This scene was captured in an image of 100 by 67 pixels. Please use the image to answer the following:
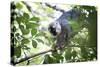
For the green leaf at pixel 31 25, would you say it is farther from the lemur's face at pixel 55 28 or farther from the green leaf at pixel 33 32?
the lemur's face at pixel 55 28

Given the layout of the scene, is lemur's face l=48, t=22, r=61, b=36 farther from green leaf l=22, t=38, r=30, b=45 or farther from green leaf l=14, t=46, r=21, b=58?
green leaf l=14, t=46, r=21, b=58

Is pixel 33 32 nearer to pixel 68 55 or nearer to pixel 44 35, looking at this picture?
pixel 44 35

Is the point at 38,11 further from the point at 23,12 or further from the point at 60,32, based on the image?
the point at 60,32

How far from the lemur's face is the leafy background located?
45 millimetres

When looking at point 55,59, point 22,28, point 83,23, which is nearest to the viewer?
point 22,28

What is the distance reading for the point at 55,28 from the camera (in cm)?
184

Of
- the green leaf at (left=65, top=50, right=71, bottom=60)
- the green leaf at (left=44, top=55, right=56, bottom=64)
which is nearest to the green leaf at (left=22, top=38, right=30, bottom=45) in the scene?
the green leaf at (left=44, top=55, right=56, bottom=64)

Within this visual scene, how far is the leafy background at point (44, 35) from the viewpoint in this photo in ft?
5.58

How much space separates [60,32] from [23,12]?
1.40 ft

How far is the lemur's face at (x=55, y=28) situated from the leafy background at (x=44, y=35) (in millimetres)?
45

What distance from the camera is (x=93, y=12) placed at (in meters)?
2.02

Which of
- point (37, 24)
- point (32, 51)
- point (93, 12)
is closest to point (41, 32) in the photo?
point (37, 24)

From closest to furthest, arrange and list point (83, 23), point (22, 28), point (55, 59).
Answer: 1. point (22, 28)
2. point (55, 59)
3. point (83, 23)

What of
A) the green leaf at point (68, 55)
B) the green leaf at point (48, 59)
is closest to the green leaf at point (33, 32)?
the green leaf at point (48, 59)
